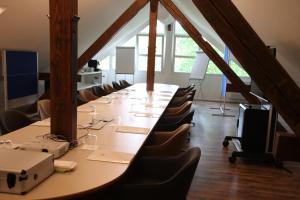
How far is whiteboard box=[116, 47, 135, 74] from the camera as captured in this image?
11.0 meters

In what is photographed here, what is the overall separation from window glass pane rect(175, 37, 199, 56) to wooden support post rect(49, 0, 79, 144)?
31.0 feet

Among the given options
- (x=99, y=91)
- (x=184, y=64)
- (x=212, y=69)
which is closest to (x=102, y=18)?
(x=99, y=91)

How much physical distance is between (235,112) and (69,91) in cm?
737

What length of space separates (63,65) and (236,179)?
9.05 ft

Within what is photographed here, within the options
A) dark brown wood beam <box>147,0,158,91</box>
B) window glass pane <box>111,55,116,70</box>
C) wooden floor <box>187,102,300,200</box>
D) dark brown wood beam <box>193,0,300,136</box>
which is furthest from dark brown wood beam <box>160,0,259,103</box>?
dark brown wood beam <box>193,0,300,136</box>

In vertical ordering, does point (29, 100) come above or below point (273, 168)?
above

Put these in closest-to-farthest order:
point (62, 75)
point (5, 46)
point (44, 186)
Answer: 1. point (44, 186)
2. point (62, 75)
3. point (5, 46)

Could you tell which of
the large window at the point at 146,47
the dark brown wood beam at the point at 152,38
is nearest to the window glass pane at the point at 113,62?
the large window at the point at 146,47

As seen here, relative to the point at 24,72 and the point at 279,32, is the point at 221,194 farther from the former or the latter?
the point at 24,72

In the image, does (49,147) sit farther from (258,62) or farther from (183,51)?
(183,51)

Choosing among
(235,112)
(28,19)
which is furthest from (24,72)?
(235,112)

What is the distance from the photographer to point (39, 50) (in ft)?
22.8

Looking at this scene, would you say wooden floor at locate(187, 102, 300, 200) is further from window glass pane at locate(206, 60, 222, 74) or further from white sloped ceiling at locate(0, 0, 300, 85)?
window glass pane at locate(206, 60, 222, 74)

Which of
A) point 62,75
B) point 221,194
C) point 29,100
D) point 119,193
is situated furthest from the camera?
point 29,100
